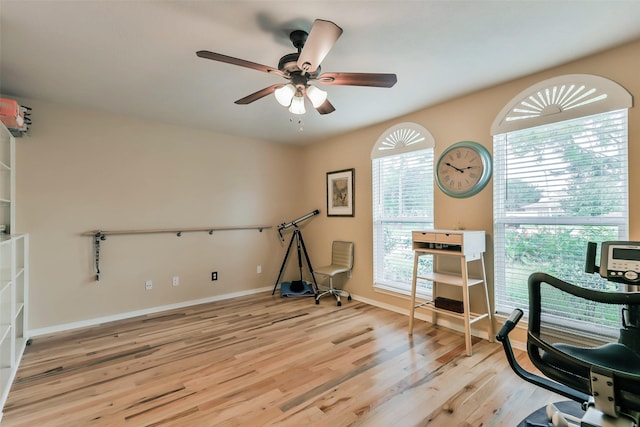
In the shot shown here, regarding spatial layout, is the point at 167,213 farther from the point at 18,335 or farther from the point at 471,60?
the point at 471,60

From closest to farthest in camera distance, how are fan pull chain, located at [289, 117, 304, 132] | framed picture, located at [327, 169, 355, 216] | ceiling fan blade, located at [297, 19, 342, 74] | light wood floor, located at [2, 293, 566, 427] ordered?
1. ceiling fan blade, located at [297, 19, 342, 74]
2. light wood floor, located at [2, 293, 566, 427]
3. fan pull chain, located at [289, 117, 304, 132]
4. framed picture, located at [327, 169, 355, 216]

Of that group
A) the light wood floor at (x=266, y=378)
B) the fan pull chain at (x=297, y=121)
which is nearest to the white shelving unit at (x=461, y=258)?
the light wood floor at (x=266, y=378)

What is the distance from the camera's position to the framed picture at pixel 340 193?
4.25 metres

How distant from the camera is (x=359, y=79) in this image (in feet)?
6.32

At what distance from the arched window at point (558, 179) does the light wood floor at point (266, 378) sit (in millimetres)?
836

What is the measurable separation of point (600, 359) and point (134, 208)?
13.7ft

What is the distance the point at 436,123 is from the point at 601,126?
1.34m

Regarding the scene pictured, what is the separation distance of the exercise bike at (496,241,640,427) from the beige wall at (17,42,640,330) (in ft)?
2.46

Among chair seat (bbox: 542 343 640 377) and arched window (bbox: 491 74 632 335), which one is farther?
arched window (bbox: 491 74 632 335)

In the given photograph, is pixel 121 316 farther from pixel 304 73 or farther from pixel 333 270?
pixel 304 73

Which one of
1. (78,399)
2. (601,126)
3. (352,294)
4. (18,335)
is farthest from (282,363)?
(601,126)

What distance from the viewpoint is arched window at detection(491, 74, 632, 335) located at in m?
2.18

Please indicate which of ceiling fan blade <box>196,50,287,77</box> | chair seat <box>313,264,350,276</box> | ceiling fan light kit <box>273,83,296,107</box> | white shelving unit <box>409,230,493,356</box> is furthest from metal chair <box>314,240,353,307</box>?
ceiling fan blade <box>196,50,287,77</box>

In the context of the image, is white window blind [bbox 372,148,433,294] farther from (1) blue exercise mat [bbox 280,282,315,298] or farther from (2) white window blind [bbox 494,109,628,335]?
(1) blue exercise mat [bbox 280,282,315,298]
